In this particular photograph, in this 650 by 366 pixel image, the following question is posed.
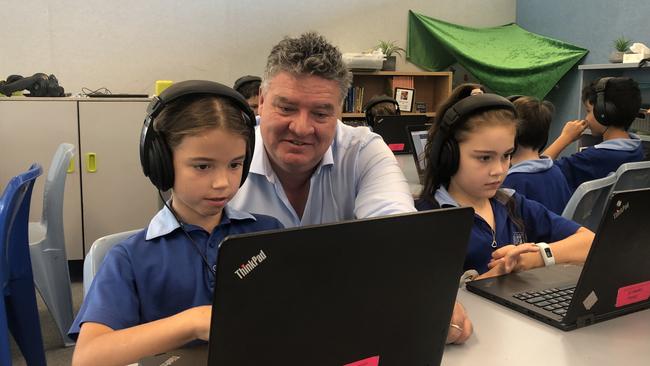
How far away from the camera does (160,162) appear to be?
1019 mm

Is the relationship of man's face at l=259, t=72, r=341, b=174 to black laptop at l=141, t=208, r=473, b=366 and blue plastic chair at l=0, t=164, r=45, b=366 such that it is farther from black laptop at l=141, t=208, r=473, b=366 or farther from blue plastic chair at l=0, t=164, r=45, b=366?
blue plastic chair at l=0, t=164, r=45, b=366

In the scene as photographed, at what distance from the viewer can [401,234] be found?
599mm

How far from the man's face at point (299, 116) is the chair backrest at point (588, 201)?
1.03 meters

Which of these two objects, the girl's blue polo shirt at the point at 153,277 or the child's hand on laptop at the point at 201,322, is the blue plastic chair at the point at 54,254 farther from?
the child's hand on laptop at the point at 201,322

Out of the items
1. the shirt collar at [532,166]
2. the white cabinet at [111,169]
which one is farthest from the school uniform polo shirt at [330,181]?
the white cabinet at [111,169]

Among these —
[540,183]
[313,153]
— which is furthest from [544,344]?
[540,183]

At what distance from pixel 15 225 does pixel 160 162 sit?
1.30 meters

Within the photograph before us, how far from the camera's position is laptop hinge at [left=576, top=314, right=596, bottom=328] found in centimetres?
97

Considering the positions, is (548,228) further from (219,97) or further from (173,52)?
(173,52)

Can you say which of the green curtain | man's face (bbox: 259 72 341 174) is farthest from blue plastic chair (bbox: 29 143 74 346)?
the green curtain

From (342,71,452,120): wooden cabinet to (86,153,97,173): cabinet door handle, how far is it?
2.44 metres

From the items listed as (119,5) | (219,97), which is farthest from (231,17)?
(219,97)

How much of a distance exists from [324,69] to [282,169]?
0.33m

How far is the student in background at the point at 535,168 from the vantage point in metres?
2.12
